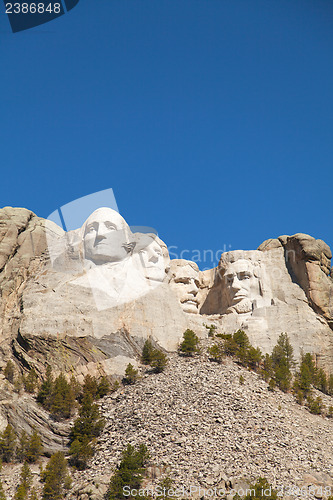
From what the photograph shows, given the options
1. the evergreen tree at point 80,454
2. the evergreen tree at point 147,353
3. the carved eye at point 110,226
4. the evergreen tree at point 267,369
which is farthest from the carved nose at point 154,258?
the evergreen tree at point 80,454

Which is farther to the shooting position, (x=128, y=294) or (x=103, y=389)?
(x=128, y=294)

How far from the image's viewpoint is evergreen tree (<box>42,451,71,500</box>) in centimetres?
3778

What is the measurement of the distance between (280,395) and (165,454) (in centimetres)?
968

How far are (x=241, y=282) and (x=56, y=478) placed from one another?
2283 centimetres

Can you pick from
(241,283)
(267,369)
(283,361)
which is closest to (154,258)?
(241,283)

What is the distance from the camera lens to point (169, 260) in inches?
2312

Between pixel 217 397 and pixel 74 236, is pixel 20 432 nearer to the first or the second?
pixel 217 397

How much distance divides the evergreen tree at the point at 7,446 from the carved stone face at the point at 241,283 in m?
20.2

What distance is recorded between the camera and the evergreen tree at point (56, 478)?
37781 mm

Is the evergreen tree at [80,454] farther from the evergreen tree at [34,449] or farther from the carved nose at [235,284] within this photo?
the carved nose at [235,284]

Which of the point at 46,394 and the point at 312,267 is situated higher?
the point at 312,267

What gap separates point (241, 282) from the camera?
190 feet

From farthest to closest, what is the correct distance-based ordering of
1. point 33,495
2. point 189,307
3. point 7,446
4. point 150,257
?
point 189,307 → point 150,257 → point 7,446 → point 33,495

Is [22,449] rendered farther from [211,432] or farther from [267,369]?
[267,369]
